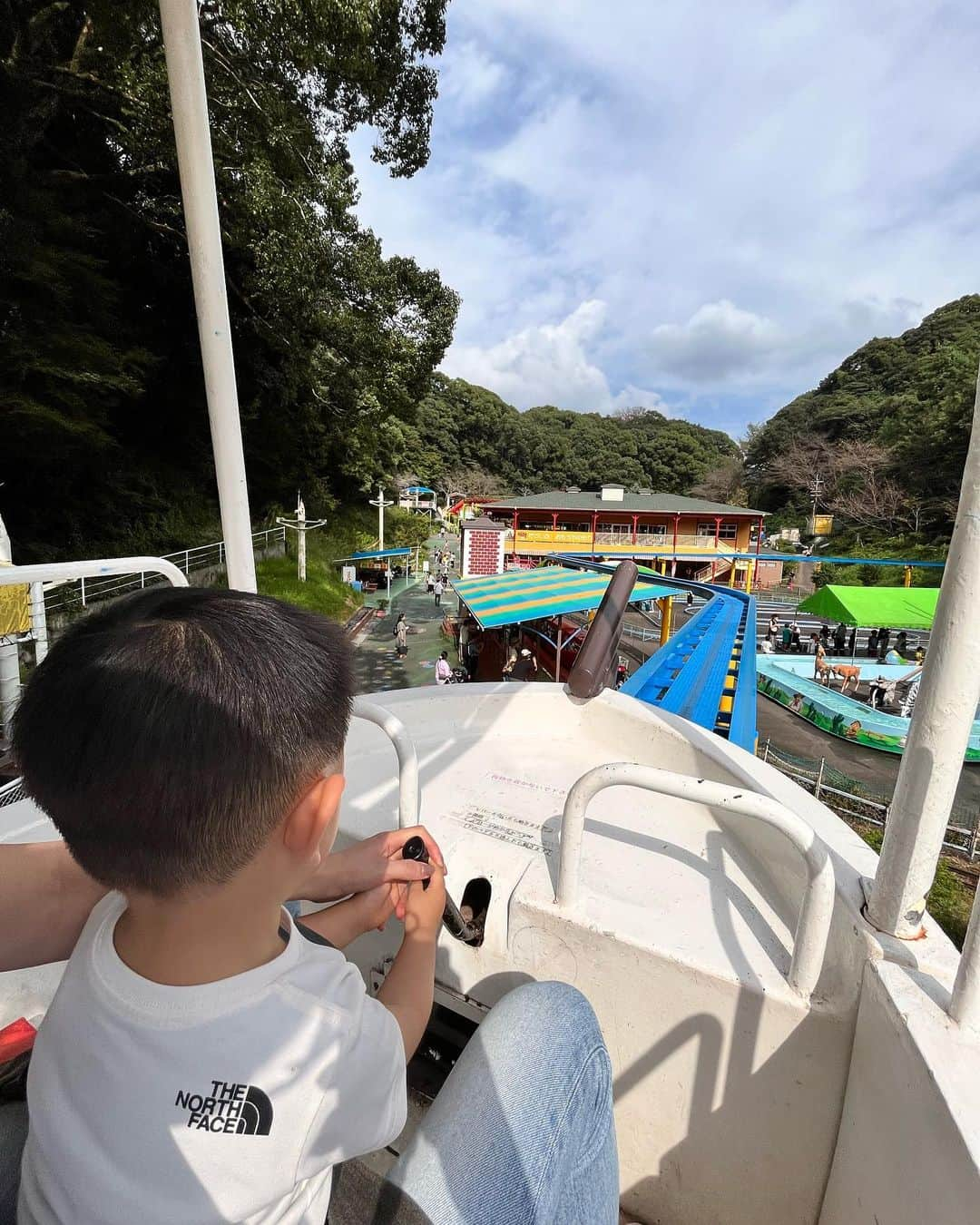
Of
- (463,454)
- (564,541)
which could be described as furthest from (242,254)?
(463,454)

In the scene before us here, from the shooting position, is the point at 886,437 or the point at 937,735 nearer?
the point at 937,735

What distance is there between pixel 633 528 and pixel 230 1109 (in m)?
26.9

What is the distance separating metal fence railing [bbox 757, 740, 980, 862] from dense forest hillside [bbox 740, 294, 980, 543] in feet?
55.8

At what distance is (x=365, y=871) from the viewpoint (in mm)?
1089

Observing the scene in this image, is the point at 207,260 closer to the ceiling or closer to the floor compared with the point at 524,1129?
closer to the ceiling

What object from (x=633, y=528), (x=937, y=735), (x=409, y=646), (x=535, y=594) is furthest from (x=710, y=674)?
(x=633, y=528)

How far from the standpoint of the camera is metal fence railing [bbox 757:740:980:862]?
7.06 m

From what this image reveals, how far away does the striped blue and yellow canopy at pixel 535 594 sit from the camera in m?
7.35

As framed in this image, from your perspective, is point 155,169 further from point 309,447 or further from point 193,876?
point 193,876

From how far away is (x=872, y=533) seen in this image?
95.4ft

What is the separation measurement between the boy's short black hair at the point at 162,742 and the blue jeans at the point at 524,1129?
0.50 meters

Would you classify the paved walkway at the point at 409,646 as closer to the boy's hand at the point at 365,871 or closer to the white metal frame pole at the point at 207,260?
the white metal frame pole at the point at 207,260

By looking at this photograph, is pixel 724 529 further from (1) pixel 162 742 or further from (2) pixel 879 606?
(1) pixel 162 742

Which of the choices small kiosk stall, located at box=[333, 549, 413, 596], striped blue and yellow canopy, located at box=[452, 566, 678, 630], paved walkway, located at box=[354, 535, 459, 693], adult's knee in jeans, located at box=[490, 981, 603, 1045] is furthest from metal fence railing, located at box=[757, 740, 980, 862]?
small kiosk stall, located at box=[333, 549, 413, 596]
